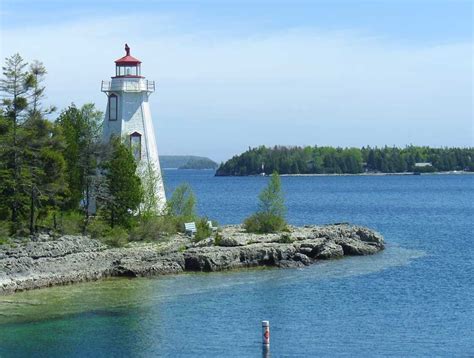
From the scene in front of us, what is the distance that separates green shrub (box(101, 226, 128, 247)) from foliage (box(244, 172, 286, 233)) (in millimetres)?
7598

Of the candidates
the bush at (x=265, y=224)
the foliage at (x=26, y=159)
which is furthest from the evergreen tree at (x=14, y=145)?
the bush at (x=265, y=224)

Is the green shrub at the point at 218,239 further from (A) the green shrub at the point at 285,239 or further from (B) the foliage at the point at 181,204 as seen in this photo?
(B) the foliage at the point at 181,204

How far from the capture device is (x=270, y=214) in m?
46.7

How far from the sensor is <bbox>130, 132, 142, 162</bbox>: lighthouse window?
153 feet

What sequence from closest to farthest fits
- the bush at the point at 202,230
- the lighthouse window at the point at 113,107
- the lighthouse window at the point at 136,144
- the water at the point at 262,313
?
the water at the point at 262,313 → the bush at the point at 202,230 → the lighthouse window at the point at 136,144 → the lighthouse window at the point at 113,107

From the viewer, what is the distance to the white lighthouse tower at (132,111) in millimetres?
46781

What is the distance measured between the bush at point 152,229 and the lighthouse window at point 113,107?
252 inches

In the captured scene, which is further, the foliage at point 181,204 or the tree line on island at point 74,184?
the foliage at point 181,204

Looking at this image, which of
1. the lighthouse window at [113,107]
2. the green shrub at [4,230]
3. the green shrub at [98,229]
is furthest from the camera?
the lighthouse window at [113,107]

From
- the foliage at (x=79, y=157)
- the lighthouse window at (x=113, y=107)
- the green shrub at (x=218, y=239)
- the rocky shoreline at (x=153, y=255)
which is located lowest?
the rocky shoreline at (x=153, y=255)

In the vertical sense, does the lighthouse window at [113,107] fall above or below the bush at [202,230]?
above

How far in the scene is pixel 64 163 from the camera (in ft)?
135

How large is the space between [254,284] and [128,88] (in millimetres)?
15893

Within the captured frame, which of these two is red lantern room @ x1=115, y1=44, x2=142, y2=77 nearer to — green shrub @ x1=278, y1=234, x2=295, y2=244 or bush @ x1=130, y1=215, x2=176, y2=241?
bush @ x1=130, y1=215, x2=176, y2=241
